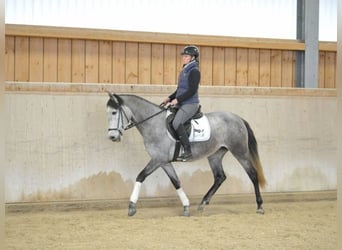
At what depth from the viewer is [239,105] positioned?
22.2ft

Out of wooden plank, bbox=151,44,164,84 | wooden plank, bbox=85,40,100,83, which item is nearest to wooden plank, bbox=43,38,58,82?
wooden plank, bbox=85,40,100,83

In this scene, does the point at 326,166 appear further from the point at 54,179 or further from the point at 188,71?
the point at 54,179

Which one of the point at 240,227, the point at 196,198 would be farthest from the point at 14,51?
the point at 240,227

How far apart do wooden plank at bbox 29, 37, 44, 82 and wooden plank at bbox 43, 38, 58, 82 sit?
0.15 ft

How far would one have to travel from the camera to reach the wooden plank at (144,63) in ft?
22.1

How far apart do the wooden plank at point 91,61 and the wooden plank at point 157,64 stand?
748 millimetres

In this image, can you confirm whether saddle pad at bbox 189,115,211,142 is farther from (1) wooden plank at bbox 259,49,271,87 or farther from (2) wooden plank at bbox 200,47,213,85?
(1) wooden plank at bbox 259,49,271,87

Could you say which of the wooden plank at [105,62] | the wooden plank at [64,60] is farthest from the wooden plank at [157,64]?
the wooden plank at [64,60]

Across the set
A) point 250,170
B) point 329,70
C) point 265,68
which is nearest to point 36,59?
point 250,170

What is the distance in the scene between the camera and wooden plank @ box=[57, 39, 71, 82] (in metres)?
6.40

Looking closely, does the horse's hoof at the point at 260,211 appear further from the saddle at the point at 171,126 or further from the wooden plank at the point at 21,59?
the wooden plank at the point at 21,59

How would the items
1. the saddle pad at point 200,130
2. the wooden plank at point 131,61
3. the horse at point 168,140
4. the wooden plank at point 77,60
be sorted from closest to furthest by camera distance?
the horse at point 168,140, the saddle pad at point 200,130, the wooden plank at point 77,60, the wooden plank at point 131,61

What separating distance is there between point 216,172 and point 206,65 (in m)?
1.67

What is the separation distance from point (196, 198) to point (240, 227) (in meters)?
1.52
